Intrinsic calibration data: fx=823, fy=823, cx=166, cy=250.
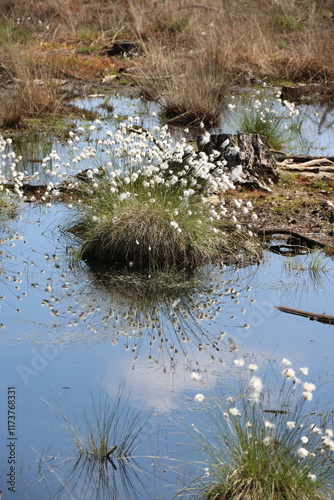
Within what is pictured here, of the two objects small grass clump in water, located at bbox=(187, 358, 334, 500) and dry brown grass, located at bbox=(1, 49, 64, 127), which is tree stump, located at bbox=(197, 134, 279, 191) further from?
small grass clump in water, located at bbox=(187, 358, 334, 500)

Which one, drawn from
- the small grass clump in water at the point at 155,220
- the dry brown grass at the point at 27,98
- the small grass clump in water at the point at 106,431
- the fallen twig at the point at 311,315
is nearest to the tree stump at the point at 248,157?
the small grass clump in water at the point at 155,220

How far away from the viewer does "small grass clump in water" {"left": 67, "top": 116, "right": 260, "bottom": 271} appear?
772 cm

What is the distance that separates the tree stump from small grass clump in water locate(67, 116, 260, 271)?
2325mm

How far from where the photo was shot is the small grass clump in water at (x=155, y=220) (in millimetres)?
7723

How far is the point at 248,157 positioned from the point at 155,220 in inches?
134

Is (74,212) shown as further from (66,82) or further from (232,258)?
(66,82)

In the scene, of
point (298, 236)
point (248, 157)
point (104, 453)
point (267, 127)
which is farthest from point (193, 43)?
point (104, 453)

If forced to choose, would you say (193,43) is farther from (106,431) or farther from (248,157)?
(106,431)

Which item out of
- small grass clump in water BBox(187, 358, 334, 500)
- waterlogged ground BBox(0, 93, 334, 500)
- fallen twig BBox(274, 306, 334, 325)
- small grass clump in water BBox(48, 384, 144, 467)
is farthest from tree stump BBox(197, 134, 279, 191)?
small grass clump in water BBox(187, 358, 334, 500)

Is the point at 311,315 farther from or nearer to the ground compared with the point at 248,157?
farther from the ground

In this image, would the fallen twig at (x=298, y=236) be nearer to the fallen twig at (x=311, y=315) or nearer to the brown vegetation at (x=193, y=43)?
the fallen twig at (x=311, y=315)

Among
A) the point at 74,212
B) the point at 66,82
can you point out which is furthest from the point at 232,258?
the point at 66,82

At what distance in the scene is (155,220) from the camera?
7.74 m

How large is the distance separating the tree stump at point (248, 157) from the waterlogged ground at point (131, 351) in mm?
2717
